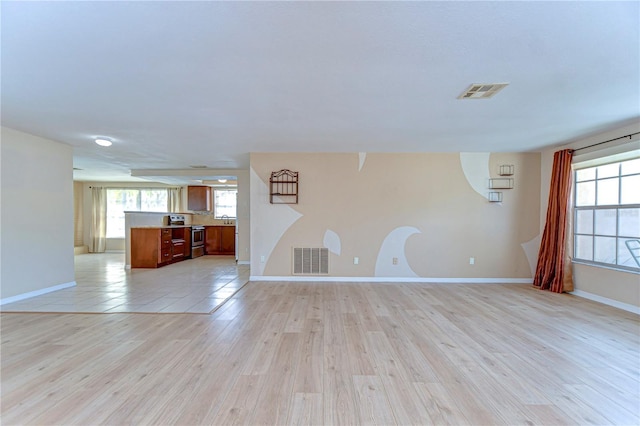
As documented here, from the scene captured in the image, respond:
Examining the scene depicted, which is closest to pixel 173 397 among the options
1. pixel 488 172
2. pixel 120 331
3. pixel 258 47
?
pixel 120 331

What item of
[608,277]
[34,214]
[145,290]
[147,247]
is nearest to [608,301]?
[608,277]

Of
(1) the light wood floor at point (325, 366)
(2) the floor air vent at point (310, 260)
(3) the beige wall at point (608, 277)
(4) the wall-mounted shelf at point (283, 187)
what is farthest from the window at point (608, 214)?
(4) the wall-mounted shelf at point (283, 187)

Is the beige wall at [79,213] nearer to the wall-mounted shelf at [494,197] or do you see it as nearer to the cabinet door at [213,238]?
the cabinet door at [213,238]

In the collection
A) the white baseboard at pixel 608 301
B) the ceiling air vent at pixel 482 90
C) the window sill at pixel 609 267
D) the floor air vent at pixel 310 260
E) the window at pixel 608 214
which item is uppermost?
the ceiling air vent at pixel 482 90

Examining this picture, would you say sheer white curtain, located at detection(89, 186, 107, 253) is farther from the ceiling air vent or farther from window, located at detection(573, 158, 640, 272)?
window, located at detection(573, 158, 640, 272)

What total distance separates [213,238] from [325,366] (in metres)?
7.88

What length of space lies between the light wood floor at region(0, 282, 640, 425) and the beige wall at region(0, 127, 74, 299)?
101 cm

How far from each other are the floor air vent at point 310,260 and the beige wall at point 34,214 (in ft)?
12.7

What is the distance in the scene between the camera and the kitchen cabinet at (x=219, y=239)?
937 centimetres

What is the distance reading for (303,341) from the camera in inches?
112

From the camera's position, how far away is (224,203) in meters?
10.4

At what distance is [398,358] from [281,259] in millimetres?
3402

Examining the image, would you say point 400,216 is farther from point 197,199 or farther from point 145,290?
point 197,199

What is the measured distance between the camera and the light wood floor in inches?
71.3
